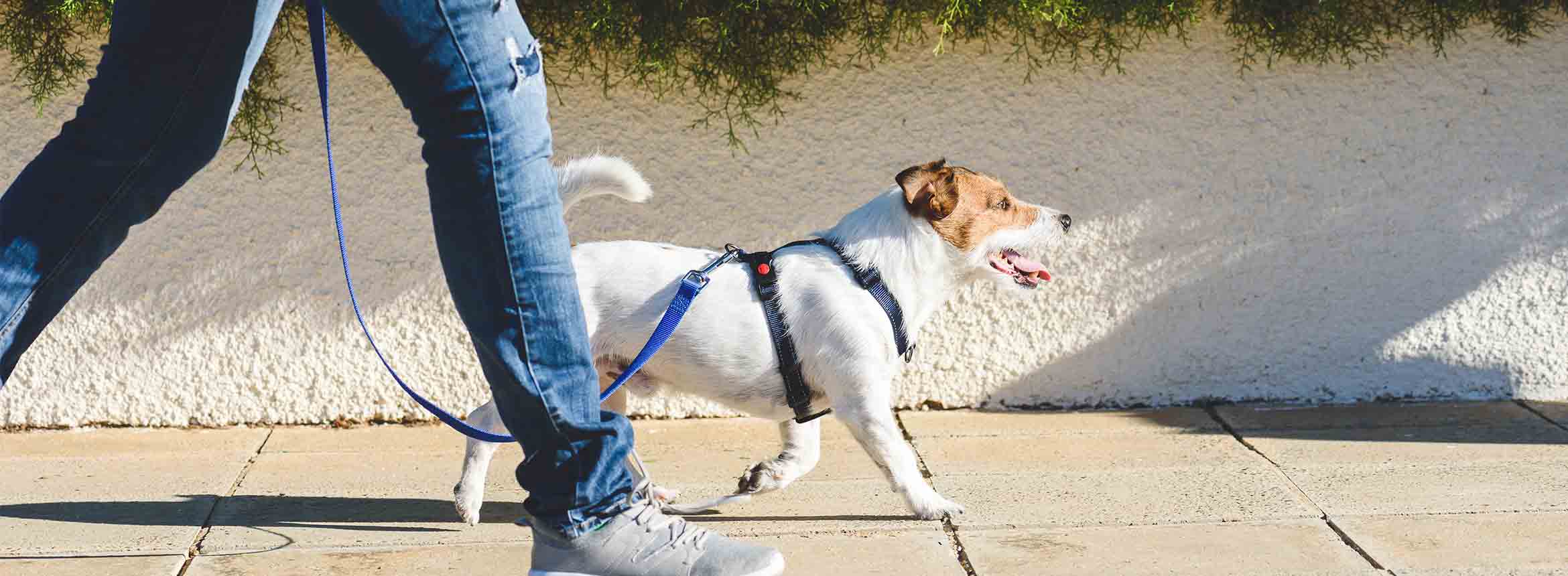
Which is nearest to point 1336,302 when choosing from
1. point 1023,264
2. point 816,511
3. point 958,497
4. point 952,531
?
point 1023,264

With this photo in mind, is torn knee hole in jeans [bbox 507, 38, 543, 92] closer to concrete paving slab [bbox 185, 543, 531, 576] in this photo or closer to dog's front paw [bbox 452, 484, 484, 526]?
concrete paving slab [bbox 185, 543, 531, 576]

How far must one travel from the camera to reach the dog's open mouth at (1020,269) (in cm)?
369

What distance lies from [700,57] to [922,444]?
54.8 inches

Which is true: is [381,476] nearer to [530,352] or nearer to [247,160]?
[247,160]

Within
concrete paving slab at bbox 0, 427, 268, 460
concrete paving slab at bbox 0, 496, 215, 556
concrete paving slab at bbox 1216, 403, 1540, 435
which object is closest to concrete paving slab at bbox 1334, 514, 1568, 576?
concrete paving slab at bbox 1216, 403, 1540, 435

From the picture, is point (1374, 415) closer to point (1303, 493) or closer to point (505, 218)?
point (1303, 493)

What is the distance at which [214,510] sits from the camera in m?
3.54

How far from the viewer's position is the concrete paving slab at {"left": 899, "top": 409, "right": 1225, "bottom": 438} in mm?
4414

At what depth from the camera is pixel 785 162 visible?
448 cm

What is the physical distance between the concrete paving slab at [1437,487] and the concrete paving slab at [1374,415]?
0.54 metres

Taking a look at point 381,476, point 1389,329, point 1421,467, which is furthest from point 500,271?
point 1389,329

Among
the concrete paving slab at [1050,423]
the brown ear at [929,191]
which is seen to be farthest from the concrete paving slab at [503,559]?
the concrete paving slab at [1050,423]

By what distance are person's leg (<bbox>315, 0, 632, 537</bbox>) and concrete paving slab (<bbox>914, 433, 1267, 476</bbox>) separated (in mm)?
1734

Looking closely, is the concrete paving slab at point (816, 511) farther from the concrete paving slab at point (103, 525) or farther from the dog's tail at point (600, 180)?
the concrete paving slab at point (103, 525)
